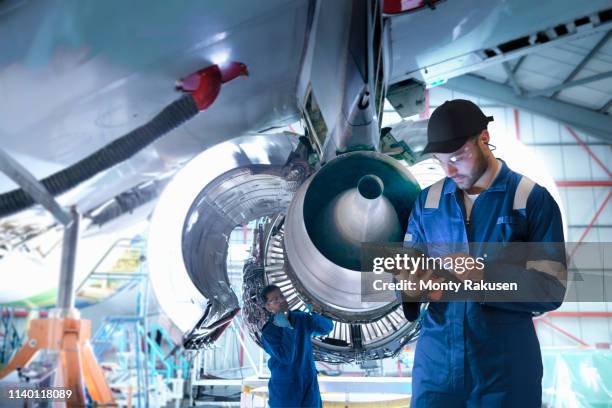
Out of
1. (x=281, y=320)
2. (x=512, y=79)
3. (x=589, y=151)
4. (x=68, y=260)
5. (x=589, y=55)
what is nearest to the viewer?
(x=281, y=320)

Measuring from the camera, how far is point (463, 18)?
1941 millimetres

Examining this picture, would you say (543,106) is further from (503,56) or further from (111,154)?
(111,154)

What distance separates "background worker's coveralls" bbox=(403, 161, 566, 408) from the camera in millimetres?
1140

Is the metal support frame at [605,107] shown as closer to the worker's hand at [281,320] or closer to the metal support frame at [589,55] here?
the metal support frame at [589,55]

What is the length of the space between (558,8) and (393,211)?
1039 millimetres

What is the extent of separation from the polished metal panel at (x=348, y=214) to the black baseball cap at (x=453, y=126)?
0.43 feet

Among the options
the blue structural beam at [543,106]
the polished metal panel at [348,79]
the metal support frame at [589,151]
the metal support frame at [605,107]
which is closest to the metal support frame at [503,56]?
the polished metal panel at [348,79]

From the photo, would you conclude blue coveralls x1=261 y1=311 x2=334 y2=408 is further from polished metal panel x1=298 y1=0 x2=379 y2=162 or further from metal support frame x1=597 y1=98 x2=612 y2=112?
metal support frame x1=597 y1=98 x2=612 y2=112

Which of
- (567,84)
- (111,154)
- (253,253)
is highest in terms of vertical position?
(567,84)

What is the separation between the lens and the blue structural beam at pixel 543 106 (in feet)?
33.3

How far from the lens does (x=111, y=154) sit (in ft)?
7.38

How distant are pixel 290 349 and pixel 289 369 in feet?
0.43

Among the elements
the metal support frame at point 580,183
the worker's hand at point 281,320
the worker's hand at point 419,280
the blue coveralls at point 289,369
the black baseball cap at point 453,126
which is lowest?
the blue coveralls at point 289,369

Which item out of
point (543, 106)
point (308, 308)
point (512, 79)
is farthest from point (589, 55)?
point (308, 308)
